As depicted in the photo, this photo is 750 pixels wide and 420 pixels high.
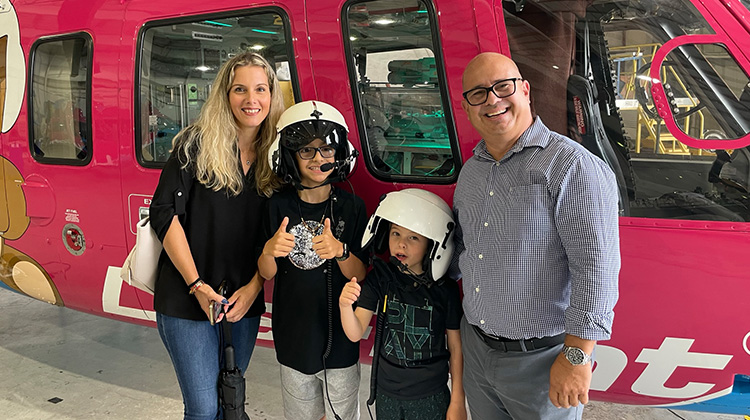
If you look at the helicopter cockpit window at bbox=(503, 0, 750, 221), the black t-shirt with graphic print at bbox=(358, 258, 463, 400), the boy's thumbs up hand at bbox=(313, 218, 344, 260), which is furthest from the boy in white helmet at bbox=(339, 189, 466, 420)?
the helicopter cockpit window at bbox=(503, 0, 750, 221)

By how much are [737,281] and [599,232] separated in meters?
0.85

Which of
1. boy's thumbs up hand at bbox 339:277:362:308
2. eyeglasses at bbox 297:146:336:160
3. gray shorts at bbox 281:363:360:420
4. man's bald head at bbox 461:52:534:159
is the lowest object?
gray shorts at bbox 281:363:360:420

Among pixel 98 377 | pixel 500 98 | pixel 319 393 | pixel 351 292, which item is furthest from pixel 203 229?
pixel 98 377

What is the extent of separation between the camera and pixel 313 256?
2.42m

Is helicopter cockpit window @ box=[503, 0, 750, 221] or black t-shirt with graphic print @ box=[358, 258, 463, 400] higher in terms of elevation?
helicopter cockpit window @ box=[503, 0, 750, 221]

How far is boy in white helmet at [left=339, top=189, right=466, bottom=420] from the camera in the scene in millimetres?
2230

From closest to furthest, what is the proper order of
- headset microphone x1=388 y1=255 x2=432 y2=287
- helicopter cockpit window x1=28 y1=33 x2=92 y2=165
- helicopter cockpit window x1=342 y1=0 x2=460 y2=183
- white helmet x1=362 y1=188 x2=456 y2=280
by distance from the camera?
white helmet x1=362 y1=188 x2=456 y2=280
headset microphone x1=388 y1=255 x2=432 y2=287
helicopter cockpit window x1=342 y1=0 x2=460 y2=183
helicopter cockpit window x1=28 y1=33 x2=92 y2=165

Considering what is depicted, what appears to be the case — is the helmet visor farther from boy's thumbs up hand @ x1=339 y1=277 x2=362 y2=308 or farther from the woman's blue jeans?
the woman's blue jeans

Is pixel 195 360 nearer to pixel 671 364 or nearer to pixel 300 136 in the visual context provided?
pixel 300 136

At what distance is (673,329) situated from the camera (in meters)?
2.33

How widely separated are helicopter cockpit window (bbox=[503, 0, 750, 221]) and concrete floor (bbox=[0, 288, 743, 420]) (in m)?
1.68

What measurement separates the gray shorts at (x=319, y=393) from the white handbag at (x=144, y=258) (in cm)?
67

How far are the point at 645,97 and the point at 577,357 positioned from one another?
1.16m

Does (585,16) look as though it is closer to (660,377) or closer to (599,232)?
(599,232)
